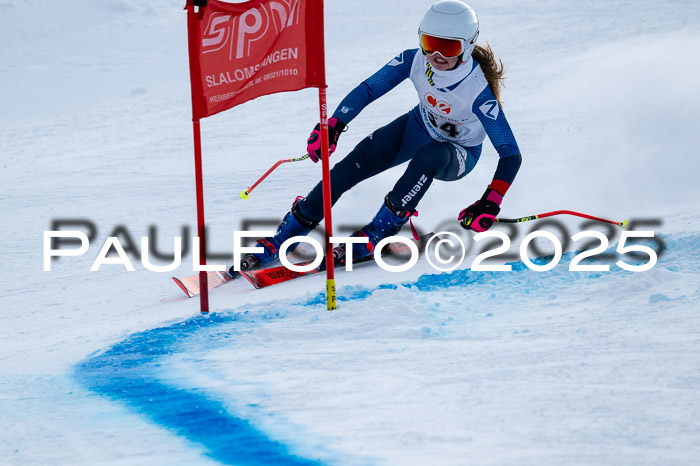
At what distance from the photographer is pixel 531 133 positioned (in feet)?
28.0

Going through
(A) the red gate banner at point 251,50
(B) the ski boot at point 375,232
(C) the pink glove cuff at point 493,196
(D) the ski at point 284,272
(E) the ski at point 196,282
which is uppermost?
(A) the red gate banner at point 251,50

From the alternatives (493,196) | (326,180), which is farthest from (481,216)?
(326,180)

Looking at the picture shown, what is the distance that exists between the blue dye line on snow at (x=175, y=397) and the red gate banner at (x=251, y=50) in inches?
40.6

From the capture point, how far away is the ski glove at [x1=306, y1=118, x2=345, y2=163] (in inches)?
176

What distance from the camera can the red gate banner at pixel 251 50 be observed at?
3732mm

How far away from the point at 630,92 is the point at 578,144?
67.9 inches

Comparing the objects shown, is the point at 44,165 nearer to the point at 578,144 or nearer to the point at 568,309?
the point at 578,144

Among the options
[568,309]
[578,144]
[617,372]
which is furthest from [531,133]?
[617,372]

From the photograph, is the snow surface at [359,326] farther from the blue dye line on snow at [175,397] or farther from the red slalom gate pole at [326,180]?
the red slalom gate pole at [326,180]

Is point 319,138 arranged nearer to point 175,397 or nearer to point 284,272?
point 284,272

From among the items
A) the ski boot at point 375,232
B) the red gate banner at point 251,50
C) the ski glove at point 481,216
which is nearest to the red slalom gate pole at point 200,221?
the red gate banner at point 251,50

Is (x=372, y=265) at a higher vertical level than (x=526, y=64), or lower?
lower

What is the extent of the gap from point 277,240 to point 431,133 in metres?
1.08

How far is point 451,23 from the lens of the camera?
161 inches
